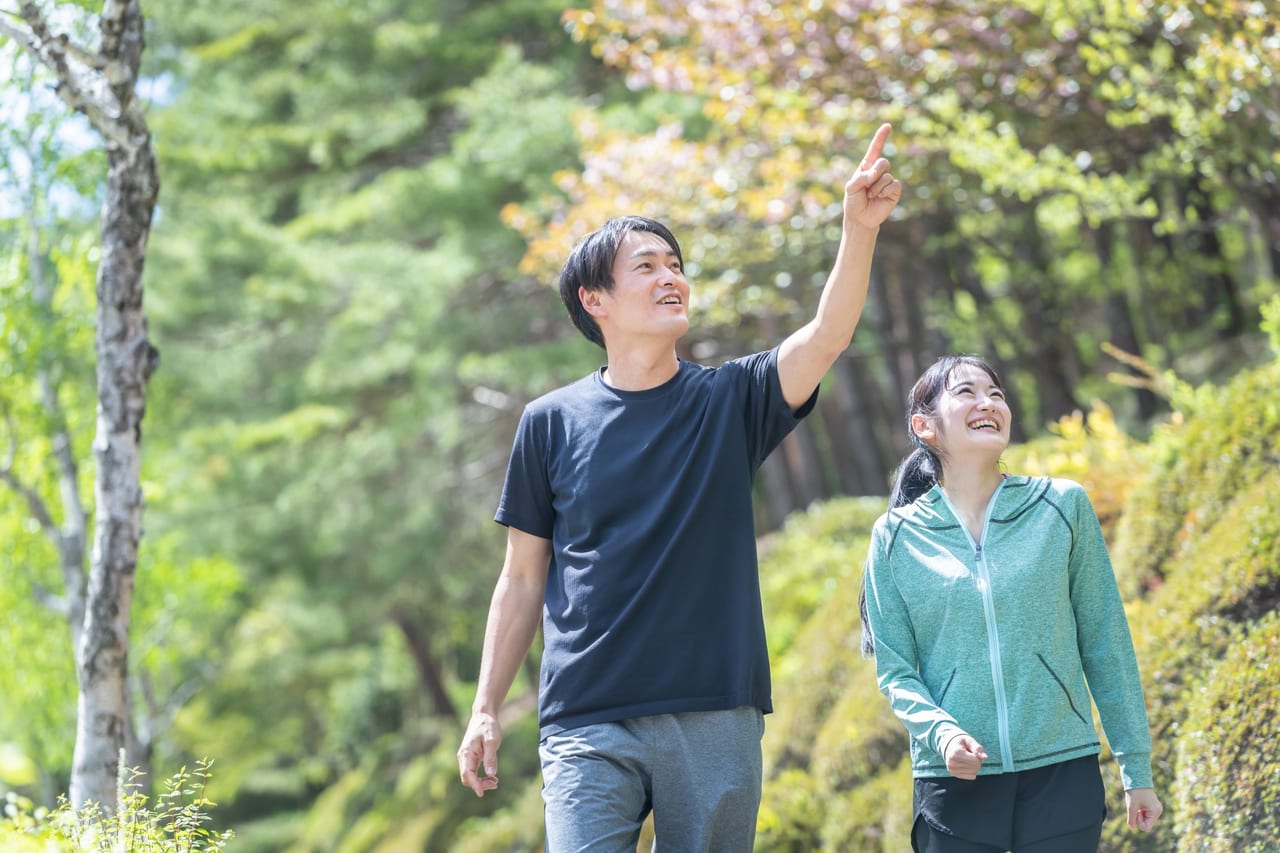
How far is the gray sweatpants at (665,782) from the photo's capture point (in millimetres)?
2992

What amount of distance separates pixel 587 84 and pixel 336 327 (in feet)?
12.4

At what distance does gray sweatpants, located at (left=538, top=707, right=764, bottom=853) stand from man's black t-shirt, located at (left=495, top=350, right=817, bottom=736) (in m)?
0.05

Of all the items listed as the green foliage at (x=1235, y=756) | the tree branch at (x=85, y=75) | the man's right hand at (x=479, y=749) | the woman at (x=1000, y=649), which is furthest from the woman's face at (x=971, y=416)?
the tree branch at (x=85, y=75)

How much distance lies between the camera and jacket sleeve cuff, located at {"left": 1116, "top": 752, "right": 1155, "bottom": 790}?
2.89 m

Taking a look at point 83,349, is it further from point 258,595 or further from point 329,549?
point 258,595

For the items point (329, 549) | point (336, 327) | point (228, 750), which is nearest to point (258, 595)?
point (329, 549)

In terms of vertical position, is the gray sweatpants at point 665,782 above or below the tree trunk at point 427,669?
below

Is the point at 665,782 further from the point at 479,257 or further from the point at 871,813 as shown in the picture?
the point at 479,257

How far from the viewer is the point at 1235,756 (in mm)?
3848

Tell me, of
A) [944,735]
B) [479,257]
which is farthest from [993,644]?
[479,257]

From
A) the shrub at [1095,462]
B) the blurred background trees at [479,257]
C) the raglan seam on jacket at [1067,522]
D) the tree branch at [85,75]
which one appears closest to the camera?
the raglan seam on jacket at [1067,522]

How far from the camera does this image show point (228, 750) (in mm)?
22719

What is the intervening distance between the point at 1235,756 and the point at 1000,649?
4.42 feet

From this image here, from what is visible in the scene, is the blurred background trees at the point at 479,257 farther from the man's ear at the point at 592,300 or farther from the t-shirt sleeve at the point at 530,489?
the man's ear at the point at 592,300
